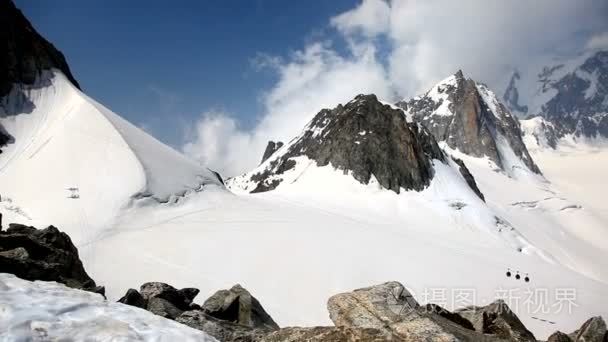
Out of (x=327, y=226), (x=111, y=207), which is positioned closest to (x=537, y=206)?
(x=327, y=226)

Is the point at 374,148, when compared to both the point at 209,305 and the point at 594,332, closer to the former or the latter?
the point at 209,305

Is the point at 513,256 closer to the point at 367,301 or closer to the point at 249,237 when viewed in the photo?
the point at 249,237

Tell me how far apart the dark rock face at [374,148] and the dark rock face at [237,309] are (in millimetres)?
50966

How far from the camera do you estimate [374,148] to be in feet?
231

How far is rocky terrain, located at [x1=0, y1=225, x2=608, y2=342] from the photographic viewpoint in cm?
798

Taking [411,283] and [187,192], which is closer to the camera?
[411,283]

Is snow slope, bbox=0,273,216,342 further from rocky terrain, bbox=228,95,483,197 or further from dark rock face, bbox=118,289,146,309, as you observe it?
rocky terrain, bbox=228,95,483,197

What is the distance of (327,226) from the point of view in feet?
135

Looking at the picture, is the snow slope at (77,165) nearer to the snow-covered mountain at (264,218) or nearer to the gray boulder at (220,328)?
the snow-covered mountain at (264,218)

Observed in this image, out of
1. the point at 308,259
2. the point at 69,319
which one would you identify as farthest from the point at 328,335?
the point at 308,259

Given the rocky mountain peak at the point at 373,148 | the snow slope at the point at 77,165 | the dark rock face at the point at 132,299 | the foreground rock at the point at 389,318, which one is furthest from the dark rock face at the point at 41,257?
the rocky mountain peak at the point at 373,148

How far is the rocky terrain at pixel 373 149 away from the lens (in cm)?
6669

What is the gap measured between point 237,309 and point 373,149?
5771 centimetres

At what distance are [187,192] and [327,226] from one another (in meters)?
13.6
